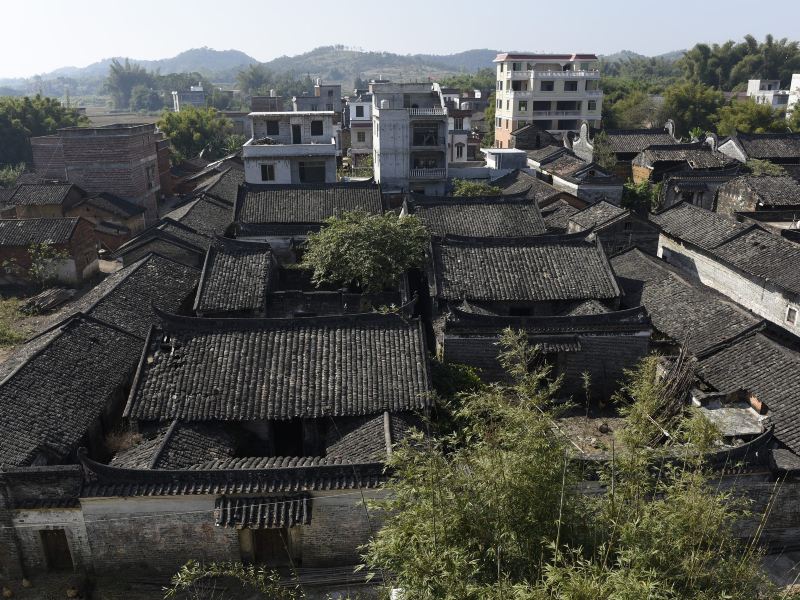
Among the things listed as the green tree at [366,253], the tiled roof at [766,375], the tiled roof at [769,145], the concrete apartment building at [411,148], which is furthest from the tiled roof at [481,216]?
the tiled roof at [769,145]

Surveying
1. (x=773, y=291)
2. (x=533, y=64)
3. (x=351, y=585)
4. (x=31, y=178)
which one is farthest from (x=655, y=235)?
(x=31, y=178)

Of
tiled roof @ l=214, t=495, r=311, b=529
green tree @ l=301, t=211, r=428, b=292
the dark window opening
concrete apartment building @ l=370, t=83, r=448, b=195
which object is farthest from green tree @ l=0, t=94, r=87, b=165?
tiled roof @ l=214, t=495, r=311, b=529

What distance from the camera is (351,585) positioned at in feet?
43.2

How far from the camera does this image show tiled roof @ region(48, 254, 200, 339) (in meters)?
21.2

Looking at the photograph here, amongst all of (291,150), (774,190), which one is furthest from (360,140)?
(774,190)

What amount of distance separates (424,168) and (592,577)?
119 feet

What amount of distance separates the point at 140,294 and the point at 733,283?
22832mm

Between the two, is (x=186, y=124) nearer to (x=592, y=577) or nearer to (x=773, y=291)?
(x=773, y=291)

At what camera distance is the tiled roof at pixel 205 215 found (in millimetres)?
32375

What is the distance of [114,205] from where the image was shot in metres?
38.8

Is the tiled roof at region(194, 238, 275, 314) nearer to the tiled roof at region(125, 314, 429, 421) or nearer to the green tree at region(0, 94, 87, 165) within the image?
the tiled roof at region(125, 314, 429, 421)

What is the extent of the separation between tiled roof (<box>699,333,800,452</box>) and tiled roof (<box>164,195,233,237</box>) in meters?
22.5

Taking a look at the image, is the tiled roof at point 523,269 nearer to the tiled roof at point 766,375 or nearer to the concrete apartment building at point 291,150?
the tiled roof at point 766,375

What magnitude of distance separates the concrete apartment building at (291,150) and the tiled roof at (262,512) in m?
28.1
